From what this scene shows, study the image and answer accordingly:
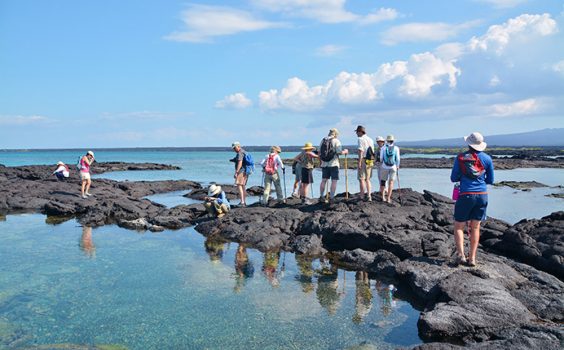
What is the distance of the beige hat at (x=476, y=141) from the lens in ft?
32.8

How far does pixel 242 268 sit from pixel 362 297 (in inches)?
148

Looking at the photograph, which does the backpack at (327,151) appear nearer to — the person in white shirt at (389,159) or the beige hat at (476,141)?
the person in white shirt at (389,159)

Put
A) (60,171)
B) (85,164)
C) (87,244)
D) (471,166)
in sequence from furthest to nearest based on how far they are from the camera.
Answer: (60,171) → (85,164) → (87,244) → (471,166)

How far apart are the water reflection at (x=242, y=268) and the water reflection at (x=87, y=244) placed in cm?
447

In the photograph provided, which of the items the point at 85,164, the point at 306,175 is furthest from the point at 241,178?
the point at 85,164

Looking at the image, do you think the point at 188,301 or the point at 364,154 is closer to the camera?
the point at 188,301

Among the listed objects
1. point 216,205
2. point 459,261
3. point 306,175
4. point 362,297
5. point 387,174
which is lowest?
point 362,297

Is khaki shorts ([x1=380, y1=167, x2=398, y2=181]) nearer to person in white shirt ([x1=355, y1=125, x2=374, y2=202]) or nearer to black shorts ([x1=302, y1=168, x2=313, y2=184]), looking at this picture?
person in white shirt ([x1=355, y1=125, x2=374, y2=202])

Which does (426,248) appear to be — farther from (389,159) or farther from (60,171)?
(60,171)

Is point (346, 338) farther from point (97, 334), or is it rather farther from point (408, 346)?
point (97, 334)

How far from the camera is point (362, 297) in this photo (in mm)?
10430

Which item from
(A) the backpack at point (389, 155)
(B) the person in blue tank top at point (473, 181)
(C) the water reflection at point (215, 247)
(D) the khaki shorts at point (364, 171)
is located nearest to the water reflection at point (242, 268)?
(C) the water reflection at point (215, 247)

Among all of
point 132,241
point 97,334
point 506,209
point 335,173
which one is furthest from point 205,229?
point 506,209

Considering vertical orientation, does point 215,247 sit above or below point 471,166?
below
